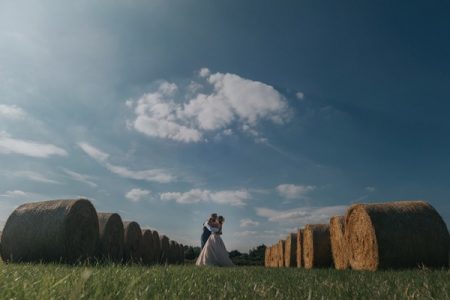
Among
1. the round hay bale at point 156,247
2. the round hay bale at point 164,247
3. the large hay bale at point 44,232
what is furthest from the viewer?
the round hay bale at point 164,247

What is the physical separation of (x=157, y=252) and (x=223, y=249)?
9.83 metres

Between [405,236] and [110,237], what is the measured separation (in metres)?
10.3

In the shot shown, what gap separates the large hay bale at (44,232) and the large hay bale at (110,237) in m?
2.31

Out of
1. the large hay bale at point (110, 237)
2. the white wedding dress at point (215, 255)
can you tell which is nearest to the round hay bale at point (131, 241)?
the large hay bale at point (110, 237)

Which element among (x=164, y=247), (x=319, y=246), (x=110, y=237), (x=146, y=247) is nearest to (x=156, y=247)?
(x=146, y=247)

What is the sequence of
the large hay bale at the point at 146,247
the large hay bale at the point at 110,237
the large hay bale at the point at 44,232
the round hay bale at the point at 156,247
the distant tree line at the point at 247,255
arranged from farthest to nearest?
1. the distant tree line at the point at 247,255
2. the round hay bale at the point at 156,247
3. the large hay bale at the point at 146,247
4. the large hay bale at the point at 110,237
5. the large hay bale at the point at 44,232

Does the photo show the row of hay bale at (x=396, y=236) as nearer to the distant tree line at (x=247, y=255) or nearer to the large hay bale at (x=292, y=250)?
the large hay bale at (x=292, y=250)

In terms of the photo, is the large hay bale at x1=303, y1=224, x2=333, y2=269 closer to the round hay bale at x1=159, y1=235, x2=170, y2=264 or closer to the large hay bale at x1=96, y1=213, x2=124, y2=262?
the large hay bale at x1=96, y1=213, x2=124, y2=262

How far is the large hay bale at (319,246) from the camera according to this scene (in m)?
18.6

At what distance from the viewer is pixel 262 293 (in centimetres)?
418

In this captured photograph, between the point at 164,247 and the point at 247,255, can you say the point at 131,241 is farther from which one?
the point at 247,255

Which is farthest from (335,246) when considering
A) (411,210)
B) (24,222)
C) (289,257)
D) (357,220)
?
(24,222)

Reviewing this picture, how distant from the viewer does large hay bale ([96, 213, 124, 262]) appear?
16170 millimetres

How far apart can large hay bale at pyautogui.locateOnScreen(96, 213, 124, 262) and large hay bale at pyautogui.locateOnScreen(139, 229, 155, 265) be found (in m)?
3.90
